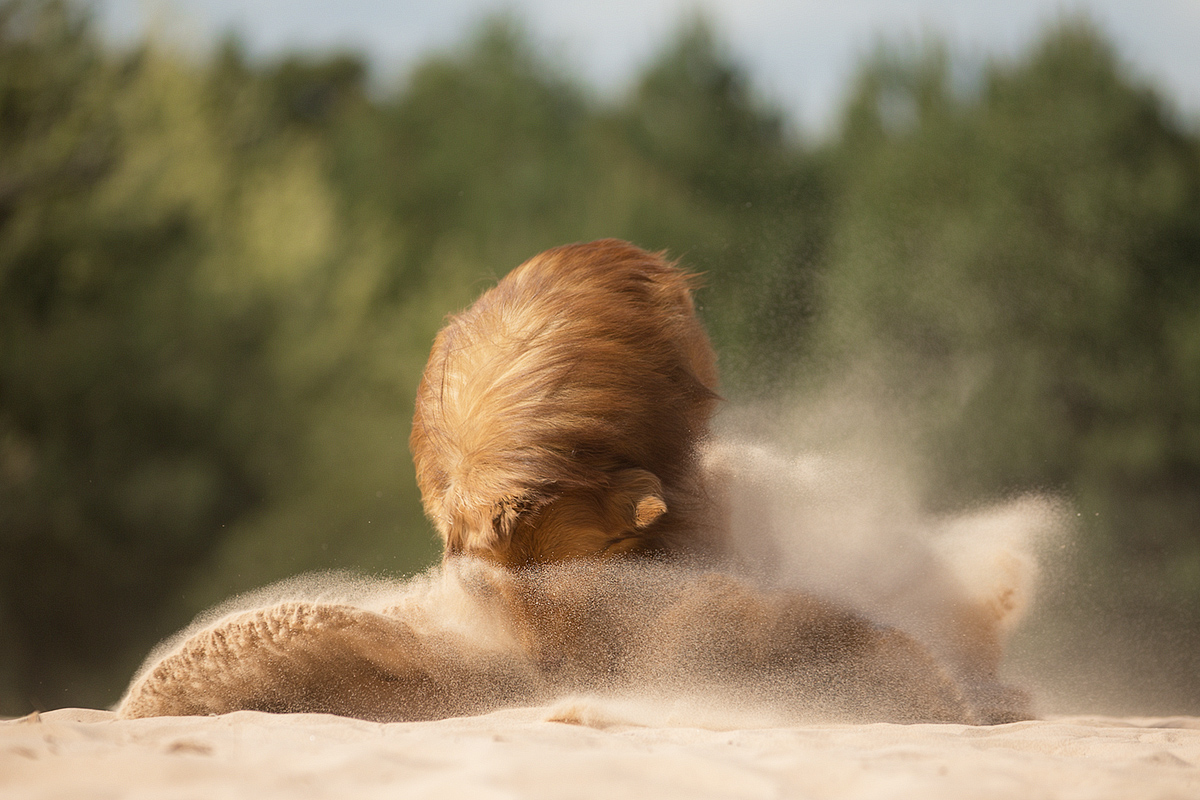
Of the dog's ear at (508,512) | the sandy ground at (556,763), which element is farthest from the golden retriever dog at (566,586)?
the sandy ground at (556,763)

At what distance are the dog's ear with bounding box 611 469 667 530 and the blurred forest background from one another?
2.97 metres

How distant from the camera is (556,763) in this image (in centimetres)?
119

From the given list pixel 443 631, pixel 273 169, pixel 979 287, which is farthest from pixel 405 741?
pixel 273 169

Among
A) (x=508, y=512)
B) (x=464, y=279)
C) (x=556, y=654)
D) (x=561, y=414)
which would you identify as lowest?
(x=556, y=654)

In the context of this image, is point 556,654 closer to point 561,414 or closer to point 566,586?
point 566,586

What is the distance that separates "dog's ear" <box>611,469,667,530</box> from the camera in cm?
180

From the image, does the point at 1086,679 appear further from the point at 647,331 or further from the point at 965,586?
the point at 647,331

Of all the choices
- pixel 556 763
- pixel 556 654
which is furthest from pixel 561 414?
pixel 556 763

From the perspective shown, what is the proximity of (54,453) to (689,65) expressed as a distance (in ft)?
21.8

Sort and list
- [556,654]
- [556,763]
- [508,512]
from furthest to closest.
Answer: [556,654] → [508,512] → [556,763]

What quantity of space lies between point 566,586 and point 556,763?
2.01 ft

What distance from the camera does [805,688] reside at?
1905mm

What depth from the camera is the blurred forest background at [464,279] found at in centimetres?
719

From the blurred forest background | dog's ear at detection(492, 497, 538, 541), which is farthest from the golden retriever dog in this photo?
the blurred forest background
